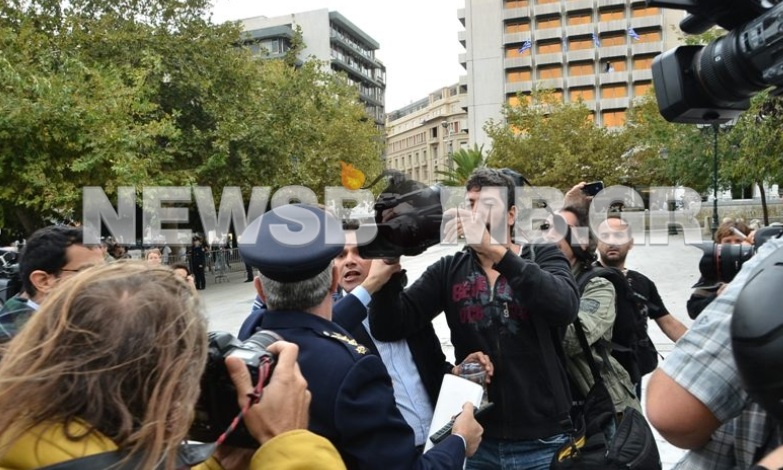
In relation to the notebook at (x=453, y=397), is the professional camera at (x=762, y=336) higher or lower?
higher

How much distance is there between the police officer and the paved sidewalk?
3082 mm

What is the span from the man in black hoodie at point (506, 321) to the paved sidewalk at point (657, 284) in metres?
2.15

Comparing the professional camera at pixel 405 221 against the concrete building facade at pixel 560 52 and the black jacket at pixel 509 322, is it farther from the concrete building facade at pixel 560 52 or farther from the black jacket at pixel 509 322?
the concrete building facade at pixel 560 52

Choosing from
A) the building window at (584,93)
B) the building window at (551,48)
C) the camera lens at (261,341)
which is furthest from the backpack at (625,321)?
the building window at (551,48)

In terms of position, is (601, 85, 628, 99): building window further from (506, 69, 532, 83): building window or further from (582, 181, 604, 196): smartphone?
(582, 181, 604, 196): smartphone

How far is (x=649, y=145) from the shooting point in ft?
106

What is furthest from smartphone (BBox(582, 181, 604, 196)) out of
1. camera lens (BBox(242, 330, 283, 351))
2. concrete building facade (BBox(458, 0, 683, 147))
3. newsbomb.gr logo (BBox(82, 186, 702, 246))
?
concrete building facade (BBox(458, 0, 683, 147))

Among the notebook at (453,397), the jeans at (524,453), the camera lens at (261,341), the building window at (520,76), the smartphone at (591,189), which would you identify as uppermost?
the building window at (520,76)

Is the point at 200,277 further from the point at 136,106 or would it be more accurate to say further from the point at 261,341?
the point at 261,341

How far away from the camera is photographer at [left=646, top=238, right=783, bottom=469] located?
1146 millimetres

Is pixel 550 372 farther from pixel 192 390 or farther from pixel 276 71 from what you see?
pixel 276 71

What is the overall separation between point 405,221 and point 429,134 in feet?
301

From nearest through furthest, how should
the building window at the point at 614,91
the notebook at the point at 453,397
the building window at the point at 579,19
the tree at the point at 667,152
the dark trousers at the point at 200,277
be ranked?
the notebook at the point at 453,397 → the dark trousers at the point at 200,277 → the tree at the point at 667,152 → the building window at the point at 614,91 → the building window at the point at 579,19

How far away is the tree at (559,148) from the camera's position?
32.8 metres
